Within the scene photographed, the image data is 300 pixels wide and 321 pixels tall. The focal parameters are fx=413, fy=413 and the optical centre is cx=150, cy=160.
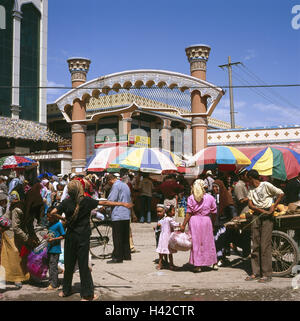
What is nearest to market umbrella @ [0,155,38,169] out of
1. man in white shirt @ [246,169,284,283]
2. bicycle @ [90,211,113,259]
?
bicycle @ [90,211,113,259]

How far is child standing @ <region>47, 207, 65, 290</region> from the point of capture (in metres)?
6.50

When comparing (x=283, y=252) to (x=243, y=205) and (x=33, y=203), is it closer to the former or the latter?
(x=243, y=205)

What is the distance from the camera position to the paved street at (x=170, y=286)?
5.85 metres

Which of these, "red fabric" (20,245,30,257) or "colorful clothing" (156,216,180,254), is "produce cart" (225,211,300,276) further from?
"red fabric" (20,245,30,257)

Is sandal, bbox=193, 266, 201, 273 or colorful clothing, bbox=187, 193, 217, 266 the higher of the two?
colorful clothing, bbox=187, 193, 217, 266

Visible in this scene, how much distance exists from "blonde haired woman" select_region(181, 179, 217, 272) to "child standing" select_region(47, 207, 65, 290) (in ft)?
7.44

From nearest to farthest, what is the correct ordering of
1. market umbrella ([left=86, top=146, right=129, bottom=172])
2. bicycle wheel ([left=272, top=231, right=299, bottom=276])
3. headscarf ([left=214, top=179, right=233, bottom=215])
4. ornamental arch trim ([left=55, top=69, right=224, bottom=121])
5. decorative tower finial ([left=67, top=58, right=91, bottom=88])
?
bicycle wheel ([left=272, top=231, right=299, bottom=276]), headscarf ([left=214, top=179, right=233, bottom=215]), market umbrella ([left=86, top=146, right=129, bottom=172]), ornamental arch trim ([left=55, top=69, right=224, bottom=121]), decorative tower finial ([left=67, top=58, right=91, bottom=88])

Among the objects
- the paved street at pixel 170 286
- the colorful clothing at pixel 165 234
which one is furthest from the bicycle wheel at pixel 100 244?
the colorful clothing at pixel 165 234

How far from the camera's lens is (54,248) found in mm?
6586

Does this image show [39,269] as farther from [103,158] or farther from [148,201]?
[103,158]

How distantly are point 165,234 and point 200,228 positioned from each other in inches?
28.7

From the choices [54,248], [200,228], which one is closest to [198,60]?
[200,228]

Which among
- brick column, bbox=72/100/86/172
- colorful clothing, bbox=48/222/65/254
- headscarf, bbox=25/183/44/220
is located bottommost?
colorful clothing, bbox=48/222/65/254

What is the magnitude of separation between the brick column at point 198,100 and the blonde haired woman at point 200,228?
11.4 m
